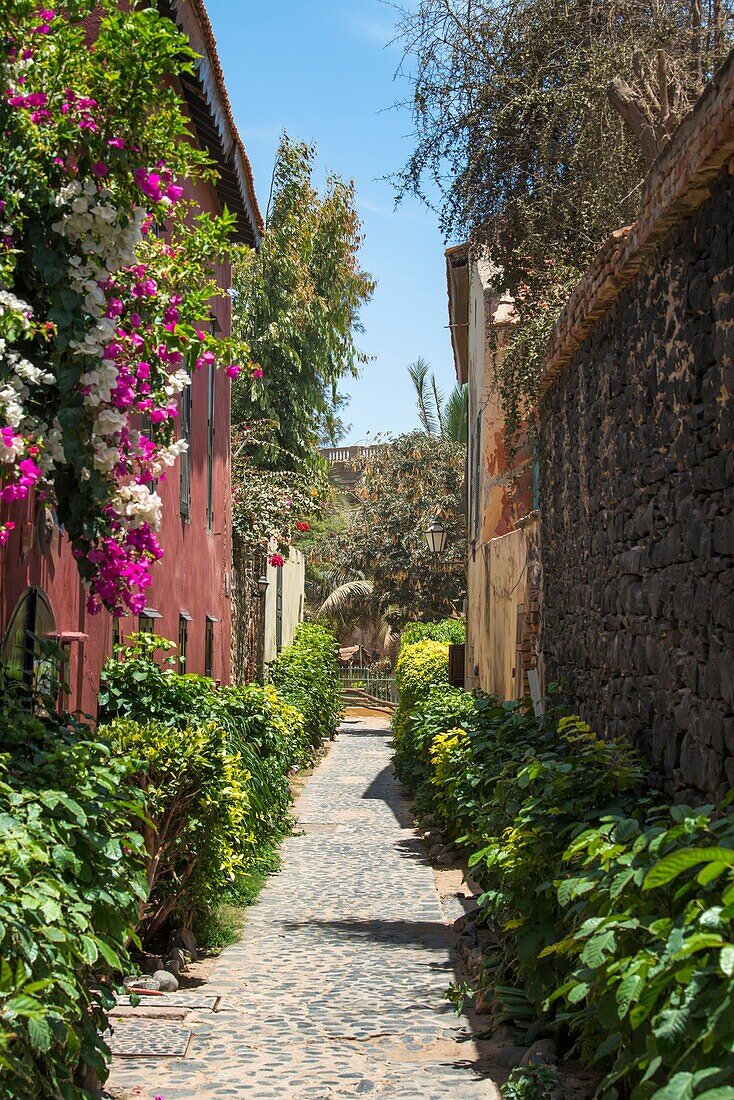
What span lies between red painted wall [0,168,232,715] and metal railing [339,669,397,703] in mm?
22190

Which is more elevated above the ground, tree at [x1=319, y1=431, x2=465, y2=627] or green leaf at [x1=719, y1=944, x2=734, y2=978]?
tree at [x1=319, y1=431, x2=465, y2=627]

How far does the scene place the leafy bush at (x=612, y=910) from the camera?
295 centimetres

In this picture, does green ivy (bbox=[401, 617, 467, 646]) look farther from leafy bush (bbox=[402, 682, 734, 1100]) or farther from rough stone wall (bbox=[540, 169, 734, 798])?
rough stone wall (bbox=[540, 169, 734, 798])

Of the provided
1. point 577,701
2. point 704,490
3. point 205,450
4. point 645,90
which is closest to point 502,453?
point 205,450

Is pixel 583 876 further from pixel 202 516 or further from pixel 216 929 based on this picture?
pixel 202 516

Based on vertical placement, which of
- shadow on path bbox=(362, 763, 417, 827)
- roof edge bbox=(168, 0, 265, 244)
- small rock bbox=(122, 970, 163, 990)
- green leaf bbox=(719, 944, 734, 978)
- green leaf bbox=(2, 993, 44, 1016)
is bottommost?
shadow on path bbox=(362, 763, 417, 827)

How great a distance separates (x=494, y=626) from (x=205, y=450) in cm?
368

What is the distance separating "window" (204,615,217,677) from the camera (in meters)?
14.8

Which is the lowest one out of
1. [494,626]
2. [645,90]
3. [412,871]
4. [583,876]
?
[412,871]

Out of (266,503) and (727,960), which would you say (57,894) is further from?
(266,503)

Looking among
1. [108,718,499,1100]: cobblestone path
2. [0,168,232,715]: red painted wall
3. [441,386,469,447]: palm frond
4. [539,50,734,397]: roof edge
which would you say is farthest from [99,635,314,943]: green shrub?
[441,386,469,447]: palm frond

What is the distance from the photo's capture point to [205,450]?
14258mm

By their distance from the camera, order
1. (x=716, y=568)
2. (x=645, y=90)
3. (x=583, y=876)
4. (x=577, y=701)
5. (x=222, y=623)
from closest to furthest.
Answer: (x=583, y=876)
(x=716, y=568)
(x=577, y=701)
(x=645, y=90)
(x=222, y=623)

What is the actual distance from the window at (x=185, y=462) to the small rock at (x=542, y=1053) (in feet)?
25.4
